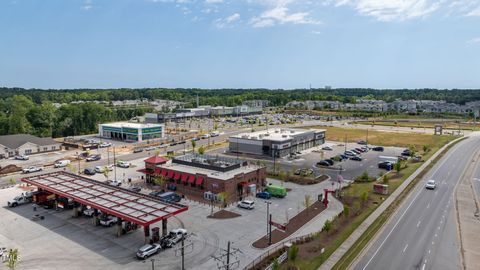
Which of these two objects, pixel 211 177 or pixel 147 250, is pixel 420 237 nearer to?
pixel 211 177

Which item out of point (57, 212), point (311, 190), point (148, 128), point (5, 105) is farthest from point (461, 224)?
point (5, 105)

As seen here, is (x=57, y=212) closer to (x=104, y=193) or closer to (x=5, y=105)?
(x=104, y=193)

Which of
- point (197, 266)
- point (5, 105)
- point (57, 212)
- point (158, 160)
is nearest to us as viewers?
point (197, 266)

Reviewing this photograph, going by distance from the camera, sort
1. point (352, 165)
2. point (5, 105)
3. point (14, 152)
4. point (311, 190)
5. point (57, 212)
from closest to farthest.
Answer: point (57, 212) < point (311, 190) < point (352, 165) < point (14, 152) < point (5, 105)

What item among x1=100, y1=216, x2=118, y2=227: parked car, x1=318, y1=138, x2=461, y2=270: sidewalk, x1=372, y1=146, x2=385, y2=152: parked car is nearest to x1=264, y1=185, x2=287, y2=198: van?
x1=318, y1=138, x2=461, y2=270: sidewalk

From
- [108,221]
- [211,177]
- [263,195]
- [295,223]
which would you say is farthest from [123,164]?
[295,223]

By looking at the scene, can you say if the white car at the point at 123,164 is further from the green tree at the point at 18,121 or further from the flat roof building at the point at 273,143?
the green tree at the point at 18,121

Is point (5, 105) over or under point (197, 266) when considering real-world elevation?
over

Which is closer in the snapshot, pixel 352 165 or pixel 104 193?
pixel 104 193

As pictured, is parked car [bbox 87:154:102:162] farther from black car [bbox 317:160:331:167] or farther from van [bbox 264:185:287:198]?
black car [bbox 317:160:331:167]
